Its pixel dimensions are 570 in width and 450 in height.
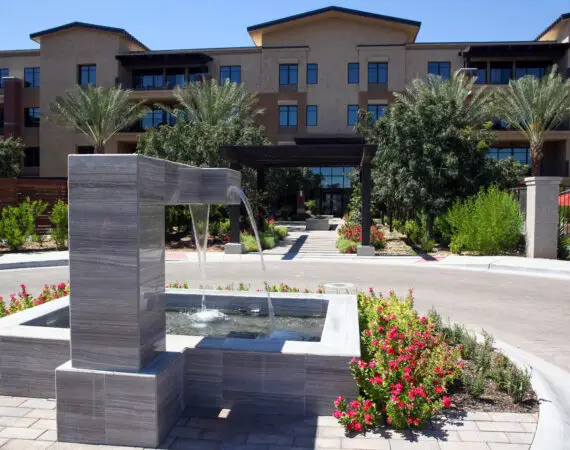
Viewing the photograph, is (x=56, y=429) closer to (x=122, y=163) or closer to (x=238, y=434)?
(x=238, y=434)

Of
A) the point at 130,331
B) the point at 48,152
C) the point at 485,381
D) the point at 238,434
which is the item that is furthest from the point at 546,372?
the point at 48,152

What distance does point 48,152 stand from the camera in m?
45.1

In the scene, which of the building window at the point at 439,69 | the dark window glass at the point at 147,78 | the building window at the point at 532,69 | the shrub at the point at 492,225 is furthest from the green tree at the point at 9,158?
the building window at the point at 532,69

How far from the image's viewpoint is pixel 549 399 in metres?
5.48

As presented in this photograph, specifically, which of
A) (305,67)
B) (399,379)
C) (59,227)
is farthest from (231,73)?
(399,379)

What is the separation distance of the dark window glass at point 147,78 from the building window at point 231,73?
234 inches

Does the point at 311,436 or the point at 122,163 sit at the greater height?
the point at 122,163

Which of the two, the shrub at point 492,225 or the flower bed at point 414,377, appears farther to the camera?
the shrub at point 492,225

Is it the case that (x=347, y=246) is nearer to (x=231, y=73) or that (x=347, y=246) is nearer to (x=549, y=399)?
(x=549, y=399)

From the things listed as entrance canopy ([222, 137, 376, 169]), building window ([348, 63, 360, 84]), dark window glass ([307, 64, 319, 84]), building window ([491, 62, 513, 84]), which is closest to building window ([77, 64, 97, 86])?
dark window glass ([307, 64, 319, 84])

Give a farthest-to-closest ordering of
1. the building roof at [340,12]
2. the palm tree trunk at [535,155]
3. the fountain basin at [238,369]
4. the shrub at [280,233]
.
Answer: the building roof at [340,12], the palm tree trunk at [535,155], the shrub at [280,233], the fountain basin at [238,369]

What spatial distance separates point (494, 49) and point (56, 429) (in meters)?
43.6

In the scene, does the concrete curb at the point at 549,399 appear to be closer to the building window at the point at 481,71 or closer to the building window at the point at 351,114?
the building window at the point at 351,114

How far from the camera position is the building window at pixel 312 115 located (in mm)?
42625
